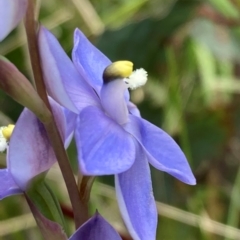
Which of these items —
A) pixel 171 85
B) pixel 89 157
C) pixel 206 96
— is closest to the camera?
pixel 89 157

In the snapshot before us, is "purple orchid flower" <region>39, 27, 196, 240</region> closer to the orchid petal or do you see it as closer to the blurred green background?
the orchid petal

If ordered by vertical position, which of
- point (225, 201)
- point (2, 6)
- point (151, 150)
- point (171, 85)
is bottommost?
point (225, 201)

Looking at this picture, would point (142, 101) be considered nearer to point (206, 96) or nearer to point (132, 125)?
point (206, 96)

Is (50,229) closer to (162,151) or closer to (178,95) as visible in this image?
(162,151)

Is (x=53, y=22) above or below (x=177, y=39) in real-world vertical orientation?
above

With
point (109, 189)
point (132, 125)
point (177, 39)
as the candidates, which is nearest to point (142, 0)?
point (177, 39)

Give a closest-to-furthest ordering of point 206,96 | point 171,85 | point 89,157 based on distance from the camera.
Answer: point 89,157 → point 171,85 → point 206,96

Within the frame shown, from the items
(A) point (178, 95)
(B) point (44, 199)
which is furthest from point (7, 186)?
(A) point (178, 95)
